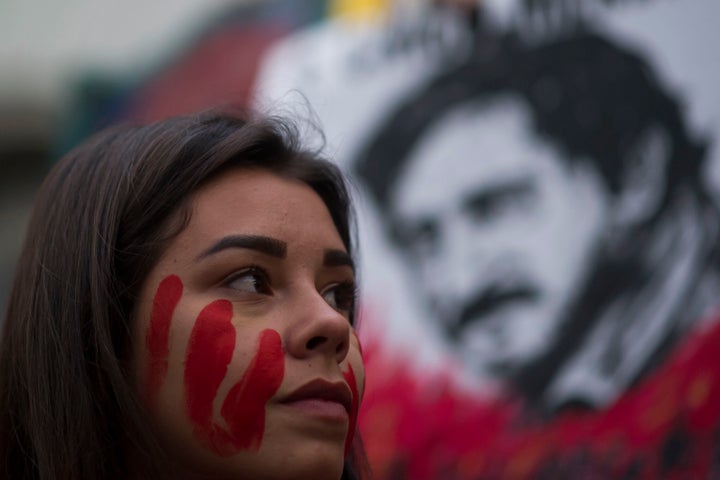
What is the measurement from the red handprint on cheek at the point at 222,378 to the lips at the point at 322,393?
36mm

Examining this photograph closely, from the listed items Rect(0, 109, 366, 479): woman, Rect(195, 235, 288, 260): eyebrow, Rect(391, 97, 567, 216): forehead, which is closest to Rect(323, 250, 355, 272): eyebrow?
Rect(0, 109, 366, 479): woman

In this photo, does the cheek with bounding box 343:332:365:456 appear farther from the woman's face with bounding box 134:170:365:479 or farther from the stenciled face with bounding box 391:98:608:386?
the stenciled face with bounding box 391:98:608:386

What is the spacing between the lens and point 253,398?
1.54 meters

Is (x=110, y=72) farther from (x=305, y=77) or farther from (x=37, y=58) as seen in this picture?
(x=305, y=77)

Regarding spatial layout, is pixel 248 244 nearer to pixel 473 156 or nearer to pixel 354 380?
pixel 354 380

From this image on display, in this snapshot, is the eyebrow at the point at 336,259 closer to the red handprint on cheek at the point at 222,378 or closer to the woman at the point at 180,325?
the woman at the point at 180,325

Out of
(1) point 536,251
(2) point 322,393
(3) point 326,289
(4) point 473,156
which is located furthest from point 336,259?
(4) point 473,156

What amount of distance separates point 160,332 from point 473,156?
1.56 meters

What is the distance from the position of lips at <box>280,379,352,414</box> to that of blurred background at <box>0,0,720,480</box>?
2.81ft

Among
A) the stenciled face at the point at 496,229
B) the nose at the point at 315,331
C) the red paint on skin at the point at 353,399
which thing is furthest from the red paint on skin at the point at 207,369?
the stenciled face at the point at 496,229

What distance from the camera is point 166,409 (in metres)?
1.58

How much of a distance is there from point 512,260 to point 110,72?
356cm

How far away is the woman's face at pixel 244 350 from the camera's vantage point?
5.05 ft

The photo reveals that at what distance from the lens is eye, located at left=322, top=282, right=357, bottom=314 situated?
5.83ft
